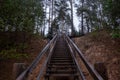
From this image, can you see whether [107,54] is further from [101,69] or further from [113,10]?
[101,69]

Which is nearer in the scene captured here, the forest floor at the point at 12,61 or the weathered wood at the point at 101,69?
the weathered wood at the point at 101,69

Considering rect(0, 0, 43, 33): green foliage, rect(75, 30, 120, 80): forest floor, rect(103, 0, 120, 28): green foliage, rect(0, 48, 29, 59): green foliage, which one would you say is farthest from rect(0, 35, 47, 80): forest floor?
rect(103, 0, 120, 28): green foliage

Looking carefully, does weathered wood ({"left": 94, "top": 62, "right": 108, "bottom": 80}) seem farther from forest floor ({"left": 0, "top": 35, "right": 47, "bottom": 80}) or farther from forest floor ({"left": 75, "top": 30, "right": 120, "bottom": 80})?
forest floor ({"left": 0, "top": 35, "right": 47, "bottom": 80})

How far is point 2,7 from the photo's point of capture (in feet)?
→ 44.3

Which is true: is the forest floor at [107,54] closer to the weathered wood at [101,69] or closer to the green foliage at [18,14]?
the green foliage at [18,14]

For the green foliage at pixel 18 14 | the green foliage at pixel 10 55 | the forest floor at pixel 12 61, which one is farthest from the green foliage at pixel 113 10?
the green foliage at pixel 10 55

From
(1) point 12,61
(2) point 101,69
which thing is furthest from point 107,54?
(2) point 101,69

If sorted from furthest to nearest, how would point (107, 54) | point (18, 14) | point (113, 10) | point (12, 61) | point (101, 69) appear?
point (18, 14), point (12, 61), point (107, 54), point (113, 10), point (101, 69)

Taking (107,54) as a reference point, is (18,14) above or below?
above

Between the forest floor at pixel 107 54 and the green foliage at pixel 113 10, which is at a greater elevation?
the green foliage at pixel 113 10

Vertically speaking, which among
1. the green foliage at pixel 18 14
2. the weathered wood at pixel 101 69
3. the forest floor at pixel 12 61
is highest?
the green foliage at pixel 18 14

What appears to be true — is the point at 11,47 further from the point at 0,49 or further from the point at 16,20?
the point at 16,20

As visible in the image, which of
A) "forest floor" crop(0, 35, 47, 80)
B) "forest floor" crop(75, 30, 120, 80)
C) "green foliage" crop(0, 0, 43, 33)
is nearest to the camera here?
"forest floor" crop(75, 30, 120, 80)

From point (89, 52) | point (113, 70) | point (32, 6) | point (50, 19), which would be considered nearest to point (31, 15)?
point (32, 6)
